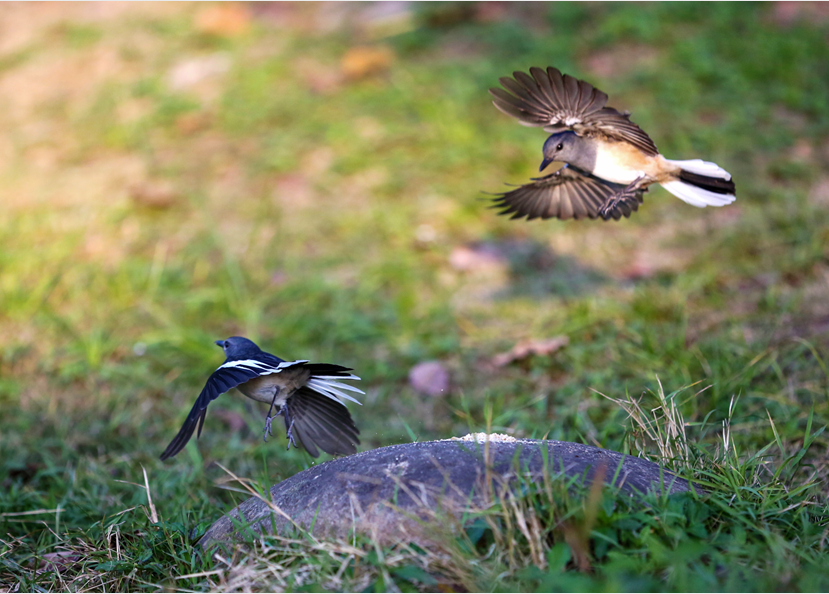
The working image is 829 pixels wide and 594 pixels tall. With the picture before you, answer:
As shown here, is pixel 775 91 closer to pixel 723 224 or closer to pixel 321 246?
pixel 723 224

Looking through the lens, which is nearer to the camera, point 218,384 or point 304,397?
point 218,384

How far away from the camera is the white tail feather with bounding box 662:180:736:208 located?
7.93 feet

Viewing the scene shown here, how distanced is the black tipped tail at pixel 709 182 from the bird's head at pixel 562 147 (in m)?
0.39

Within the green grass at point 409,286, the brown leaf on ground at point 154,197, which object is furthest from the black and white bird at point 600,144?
the brown leaf on ground at point 154,197

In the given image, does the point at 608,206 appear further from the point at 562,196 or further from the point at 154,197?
the point at 154,197

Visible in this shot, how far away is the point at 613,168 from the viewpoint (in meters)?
2.55

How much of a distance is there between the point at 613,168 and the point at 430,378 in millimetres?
1633

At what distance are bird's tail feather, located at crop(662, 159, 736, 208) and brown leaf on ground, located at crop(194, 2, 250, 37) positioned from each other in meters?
6.69

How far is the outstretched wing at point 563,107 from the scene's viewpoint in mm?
2385

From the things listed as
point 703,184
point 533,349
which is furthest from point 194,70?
point 703,184

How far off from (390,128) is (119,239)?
93.3 inches

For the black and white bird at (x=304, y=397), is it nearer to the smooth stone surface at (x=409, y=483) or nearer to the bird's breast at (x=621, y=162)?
the smooth stone surface at (x=409, y=483)

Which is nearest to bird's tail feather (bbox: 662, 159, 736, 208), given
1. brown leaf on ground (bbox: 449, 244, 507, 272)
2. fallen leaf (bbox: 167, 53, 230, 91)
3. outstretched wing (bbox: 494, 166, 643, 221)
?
outstretched wing (bbox: 494, 166, 643, 221)

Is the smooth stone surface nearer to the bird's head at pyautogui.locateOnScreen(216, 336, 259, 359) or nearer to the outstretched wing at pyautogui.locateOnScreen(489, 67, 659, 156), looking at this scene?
the bird's head at pyautogui.locateOnScreen(216, 336, 259, 359)
